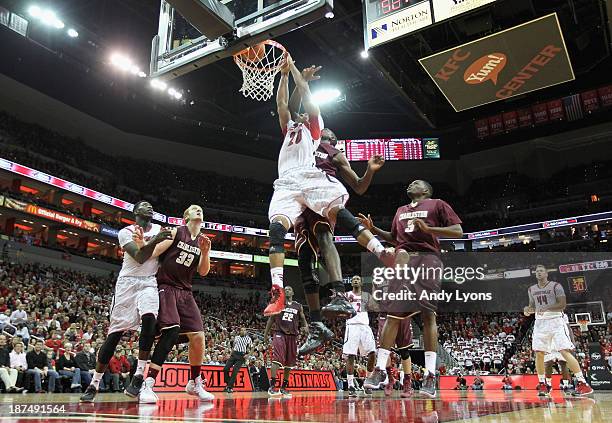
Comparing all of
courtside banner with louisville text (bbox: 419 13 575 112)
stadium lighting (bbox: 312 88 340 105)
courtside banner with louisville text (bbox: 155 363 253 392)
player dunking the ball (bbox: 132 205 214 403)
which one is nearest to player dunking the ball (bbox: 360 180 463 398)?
player dunking the ball (bbox: 132 205 214 403)

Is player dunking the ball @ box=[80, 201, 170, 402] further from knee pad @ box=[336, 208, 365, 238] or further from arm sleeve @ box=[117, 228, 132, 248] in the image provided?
knee pad @ box=[336, 208, 365, 238]

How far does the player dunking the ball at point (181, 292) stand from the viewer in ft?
18.2

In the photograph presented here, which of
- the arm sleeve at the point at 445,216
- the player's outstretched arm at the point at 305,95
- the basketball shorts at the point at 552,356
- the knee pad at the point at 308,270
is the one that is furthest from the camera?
the basketball shorts at the point at 552,356

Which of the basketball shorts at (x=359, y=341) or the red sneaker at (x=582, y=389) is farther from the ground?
the basketball shorts at (x=359, y=341)

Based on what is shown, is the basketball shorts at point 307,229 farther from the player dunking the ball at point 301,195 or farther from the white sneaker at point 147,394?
the white sneaker at point 147,394

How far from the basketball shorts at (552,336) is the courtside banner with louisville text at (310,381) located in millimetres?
6325

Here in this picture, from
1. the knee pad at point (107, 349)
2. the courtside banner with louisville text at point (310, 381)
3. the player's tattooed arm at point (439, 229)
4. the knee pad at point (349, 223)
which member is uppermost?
the player's tattooed arm at point (439, 229)

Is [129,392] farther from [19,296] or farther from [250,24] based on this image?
[19,296]

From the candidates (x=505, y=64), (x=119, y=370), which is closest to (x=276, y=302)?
(x=119, y=370)

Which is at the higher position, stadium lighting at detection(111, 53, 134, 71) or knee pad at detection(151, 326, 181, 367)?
stadium lighting at detection(111, 53, 134, 71)

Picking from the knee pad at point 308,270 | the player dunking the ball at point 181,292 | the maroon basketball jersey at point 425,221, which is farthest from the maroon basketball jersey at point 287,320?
the knee pad at point 308,270

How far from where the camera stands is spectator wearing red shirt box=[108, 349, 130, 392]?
11781mm

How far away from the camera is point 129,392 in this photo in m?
5.13

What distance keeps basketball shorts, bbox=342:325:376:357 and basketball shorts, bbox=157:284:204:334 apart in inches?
172
